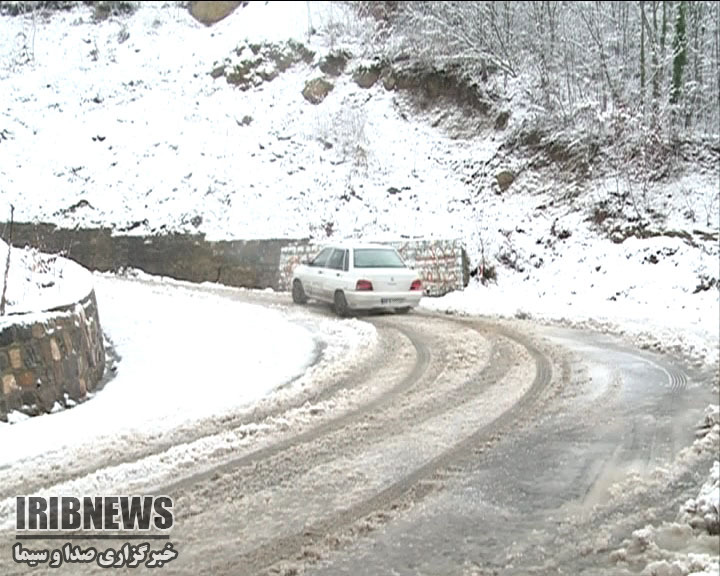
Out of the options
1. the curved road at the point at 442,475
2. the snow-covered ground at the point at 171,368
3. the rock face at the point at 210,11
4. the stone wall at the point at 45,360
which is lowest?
Answer: the curved road at the point at 442,475

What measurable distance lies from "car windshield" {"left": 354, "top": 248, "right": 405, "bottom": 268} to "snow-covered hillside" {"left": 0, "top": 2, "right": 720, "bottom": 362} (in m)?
1.65

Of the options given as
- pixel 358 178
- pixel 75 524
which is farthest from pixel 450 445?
pixel 358 178

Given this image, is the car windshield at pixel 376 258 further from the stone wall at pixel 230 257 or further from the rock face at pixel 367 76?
the rock face at pixel 367 76

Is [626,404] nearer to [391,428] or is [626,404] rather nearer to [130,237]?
[391,428]

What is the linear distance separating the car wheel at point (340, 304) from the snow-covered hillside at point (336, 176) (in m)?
2.62

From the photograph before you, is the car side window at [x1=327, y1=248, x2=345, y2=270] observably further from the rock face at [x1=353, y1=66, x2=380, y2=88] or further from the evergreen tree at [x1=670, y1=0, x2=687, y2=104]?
the rock face at [x1=353, y1=66, x2=380, y2=88]

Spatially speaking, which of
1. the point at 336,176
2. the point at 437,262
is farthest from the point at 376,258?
the point at 336,176

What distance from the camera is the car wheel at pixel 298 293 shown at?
17922mm

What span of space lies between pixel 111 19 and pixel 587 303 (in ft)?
36.6

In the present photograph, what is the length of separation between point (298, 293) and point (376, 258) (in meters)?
2.21

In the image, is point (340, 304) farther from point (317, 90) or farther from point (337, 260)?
point (317, 90)

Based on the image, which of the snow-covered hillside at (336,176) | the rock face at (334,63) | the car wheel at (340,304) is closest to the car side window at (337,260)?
the car wheel at (340,304)

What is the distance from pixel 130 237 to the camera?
2228 centimetres

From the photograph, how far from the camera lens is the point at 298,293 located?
59.2 feet
